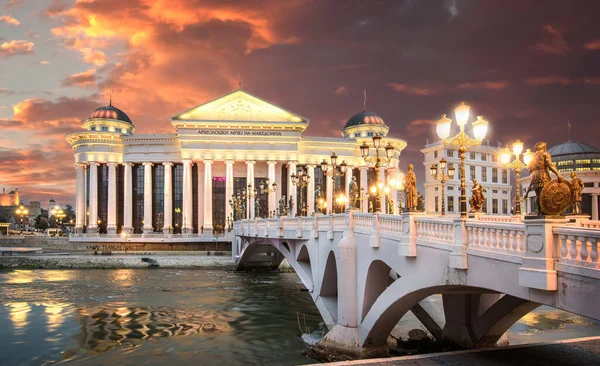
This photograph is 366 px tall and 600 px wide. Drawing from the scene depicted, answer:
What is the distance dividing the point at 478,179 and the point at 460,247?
3833 inches

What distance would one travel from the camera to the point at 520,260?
10.4 metres

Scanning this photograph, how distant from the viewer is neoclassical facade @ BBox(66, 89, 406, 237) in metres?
81.7

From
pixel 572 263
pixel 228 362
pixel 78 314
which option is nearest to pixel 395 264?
pixel 572 263

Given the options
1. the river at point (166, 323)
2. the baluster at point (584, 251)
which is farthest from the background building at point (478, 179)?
the baluster at point (584, 251)

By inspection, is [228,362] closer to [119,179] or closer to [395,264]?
[395,264]

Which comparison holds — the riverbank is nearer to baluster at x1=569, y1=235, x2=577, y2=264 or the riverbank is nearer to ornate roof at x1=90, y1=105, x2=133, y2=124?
ornate roof at x1=90, y1=105, x2=133, y2=124

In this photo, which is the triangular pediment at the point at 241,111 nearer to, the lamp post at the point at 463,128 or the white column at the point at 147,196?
the white column at the point at 147,196

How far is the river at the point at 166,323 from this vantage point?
2452cm

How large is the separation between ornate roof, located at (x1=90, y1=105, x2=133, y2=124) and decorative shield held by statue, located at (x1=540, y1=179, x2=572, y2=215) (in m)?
92.4

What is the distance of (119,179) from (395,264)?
7610cm

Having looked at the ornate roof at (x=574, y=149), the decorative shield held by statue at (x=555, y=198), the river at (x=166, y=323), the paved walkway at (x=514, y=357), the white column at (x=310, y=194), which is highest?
the ornate roof at (x=574, y=149)

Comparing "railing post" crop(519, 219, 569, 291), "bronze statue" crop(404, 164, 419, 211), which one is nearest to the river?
"bronze statue" crop(404, 164, 419, 211)

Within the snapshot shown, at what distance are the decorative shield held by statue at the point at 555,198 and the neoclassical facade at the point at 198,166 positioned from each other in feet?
227

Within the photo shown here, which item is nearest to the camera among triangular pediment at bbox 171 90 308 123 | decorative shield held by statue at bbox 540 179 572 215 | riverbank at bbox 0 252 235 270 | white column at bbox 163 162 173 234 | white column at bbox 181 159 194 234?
decorative shield held by statue at bbox 540 179 572 215
